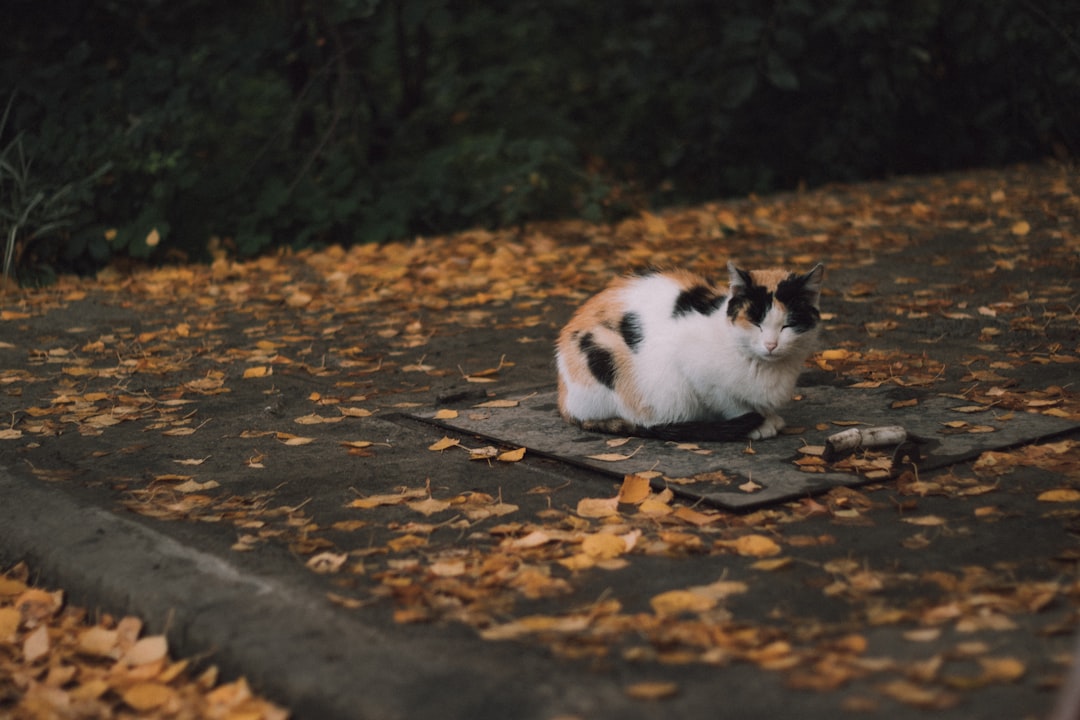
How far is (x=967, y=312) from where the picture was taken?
18.9 feet

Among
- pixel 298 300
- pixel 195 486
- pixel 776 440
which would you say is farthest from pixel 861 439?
pixel 298 300

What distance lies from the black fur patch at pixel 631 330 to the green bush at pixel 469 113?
469 cm

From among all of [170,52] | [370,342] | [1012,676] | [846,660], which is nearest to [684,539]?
[846,660]

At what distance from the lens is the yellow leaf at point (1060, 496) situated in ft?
10.7

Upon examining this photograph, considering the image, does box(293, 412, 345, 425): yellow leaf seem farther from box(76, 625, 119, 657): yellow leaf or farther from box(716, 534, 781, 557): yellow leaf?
box(716, 534, 781, 557): yellow leaf

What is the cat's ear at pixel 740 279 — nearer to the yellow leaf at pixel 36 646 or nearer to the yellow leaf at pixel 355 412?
the yellow leaf at pixel 355 412

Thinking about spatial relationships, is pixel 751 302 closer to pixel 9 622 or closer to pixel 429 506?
pixel 429 506

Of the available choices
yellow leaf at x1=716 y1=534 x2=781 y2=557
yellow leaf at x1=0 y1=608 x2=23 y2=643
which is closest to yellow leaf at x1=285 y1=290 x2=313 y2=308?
yellow leaf at x1=0 y1=608 x2=23 y2=643

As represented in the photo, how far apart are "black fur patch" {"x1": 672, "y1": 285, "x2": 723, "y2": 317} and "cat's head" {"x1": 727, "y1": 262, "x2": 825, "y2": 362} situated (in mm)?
133

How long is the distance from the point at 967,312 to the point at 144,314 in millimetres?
A: 4364

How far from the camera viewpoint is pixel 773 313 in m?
3.69

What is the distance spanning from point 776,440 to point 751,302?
0.50 metres

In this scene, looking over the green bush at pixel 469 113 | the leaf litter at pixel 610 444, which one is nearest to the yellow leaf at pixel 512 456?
the leaf litter at pixel 610 444

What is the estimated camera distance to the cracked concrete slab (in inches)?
138
